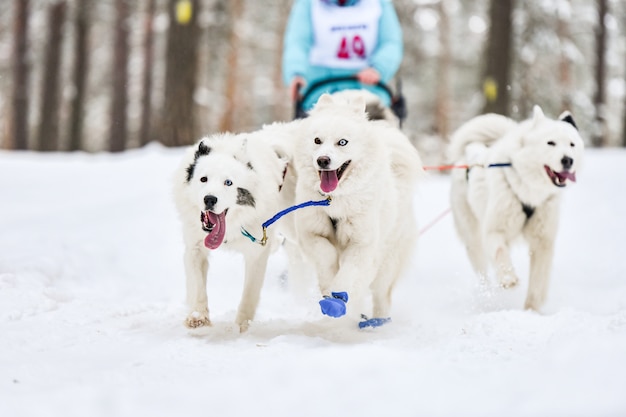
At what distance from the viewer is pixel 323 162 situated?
3594mm

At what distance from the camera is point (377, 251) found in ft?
13.5

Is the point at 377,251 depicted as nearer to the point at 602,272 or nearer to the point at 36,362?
the point at 36,362

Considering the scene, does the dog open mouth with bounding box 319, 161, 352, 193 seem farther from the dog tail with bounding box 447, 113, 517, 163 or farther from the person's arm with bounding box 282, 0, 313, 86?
the dog tail with bounding box 447, 113, 517, 163

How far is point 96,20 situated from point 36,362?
69.6ft

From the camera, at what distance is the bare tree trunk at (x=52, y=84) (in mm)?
19417

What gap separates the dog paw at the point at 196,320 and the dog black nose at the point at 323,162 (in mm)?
1193

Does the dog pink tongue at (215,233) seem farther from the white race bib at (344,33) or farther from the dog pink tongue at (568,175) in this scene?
the dog pink tongue at (568,175)

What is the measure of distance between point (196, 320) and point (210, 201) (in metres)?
0.78

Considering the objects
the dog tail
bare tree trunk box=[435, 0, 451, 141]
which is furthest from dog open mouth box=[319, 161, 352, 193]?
bare tree trunk box=[435, 0, 451, 141]

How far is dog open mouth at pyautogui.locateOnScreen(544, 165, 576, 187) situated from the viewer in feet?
15.5

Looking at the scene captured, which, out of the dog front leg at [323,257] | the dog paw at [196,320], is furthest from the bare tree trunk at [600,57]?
the dog paw at [196,320]

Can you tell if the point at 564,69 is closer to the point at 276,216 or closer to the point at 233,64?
the point at 233,64

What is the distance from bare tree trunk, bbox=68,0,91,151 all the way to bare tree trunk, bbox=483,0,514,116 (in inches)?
560

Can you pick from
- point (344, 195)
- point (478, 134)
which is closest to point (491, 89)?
point (478, 134)
